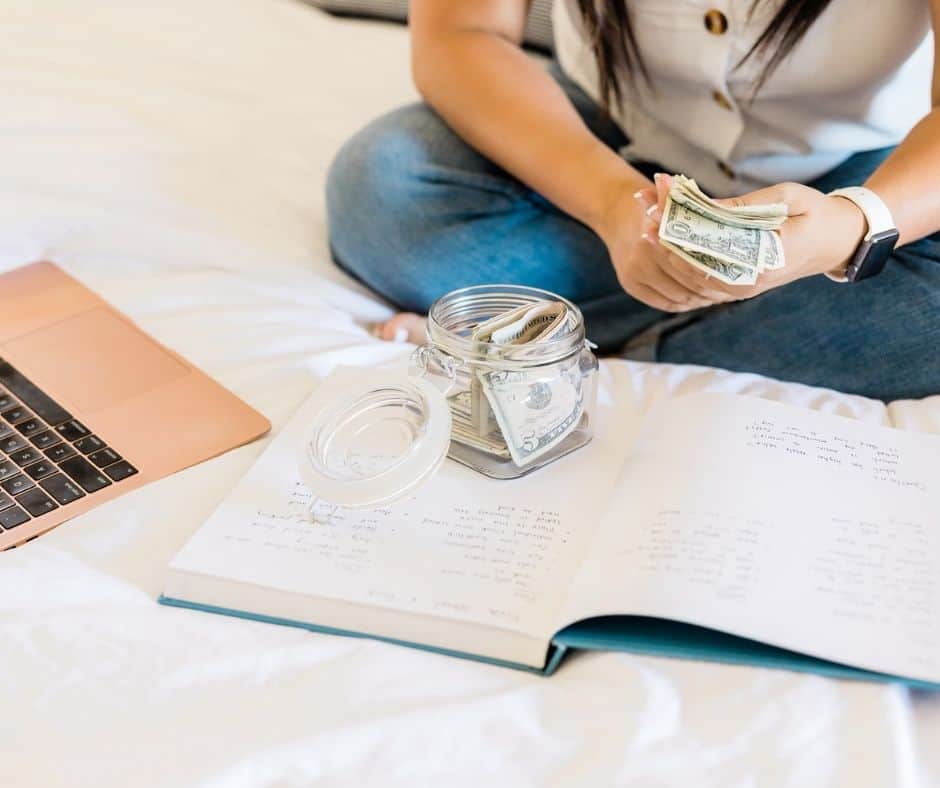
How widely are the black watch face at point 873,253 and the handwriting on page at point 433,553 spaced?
12.8 inches

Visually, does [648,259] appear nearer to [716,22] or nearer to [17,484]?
[716,22]

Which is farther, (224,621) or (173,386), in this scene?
(173,386)

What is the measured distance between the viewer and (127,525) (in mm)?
743

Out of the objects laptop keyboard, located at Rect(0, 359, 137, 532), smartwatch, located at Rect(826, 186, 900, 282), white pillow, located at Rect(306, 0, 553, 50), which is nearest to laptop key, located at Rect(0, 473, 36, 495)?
laptop keyboard, located at Rect(0, 359, 137, 532)

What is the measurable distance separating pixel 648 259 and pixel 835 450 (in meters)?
0.20

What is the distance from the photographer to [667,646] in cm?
62

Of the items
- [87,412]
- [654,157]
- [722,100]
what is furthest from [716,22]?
[87,412]

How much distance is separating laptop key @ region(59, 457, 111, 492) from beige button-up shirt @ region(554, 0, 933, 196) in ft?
2.09

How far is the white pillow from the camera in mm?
1466

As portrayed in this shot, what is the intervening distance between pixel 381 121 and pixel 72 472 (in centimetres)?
53

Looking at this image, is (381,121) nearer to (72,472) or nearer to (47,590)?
(72,472)

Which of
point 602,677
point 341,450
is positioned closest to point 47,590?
point 341,450

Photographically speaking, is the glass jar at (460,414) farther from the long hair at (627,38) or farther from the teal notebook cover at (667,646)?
the long hair at (627,38)

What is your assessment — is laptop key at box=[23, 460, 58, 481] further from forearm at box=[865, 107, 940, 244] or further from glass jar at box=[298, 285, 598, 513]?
forearm at box=[865, 107, 940, 244]
